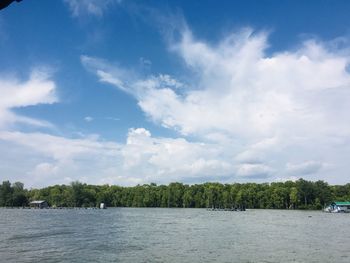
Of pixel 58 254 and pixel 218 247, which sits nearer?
pixel 58 254

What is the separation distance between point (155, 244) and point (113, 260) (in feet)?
43.5

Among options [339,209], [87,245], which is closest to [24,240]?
[87,245]

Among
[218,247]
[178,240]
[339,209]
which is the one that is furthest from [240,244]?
[339,209]

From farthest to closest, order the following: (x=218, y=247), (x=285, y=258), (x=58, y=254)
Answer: (x=218, y=247), (x=58, y=254), (x=285, y=258)

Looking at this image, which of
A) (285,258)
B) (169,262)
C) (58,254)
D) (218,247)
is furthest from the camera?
(218,247)

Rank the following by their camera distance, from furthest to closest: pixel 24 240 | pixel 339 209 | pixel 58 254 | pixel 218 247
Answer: pixel 339 209 < pixel 24 240 < pixel 218 247 < pixel 58 254

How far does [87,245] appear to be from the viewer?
52.5m

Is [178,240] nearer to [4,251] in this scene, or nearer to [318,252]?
[318,252]

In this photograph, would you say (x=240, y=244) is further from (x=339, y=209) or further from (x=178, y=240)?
(x=339, y=209)

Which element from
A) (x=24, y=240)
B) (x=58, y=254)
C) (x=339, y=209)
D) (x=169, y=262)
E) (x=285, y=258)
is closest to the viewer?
(x=169, y=262)

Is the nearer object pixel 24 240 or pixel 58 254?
pixel 58 254

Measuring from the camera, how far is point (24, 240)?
57.2 meters

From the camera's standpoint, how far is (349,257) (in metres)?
42.5

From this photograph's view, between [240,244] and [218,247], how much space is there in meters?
4.65
